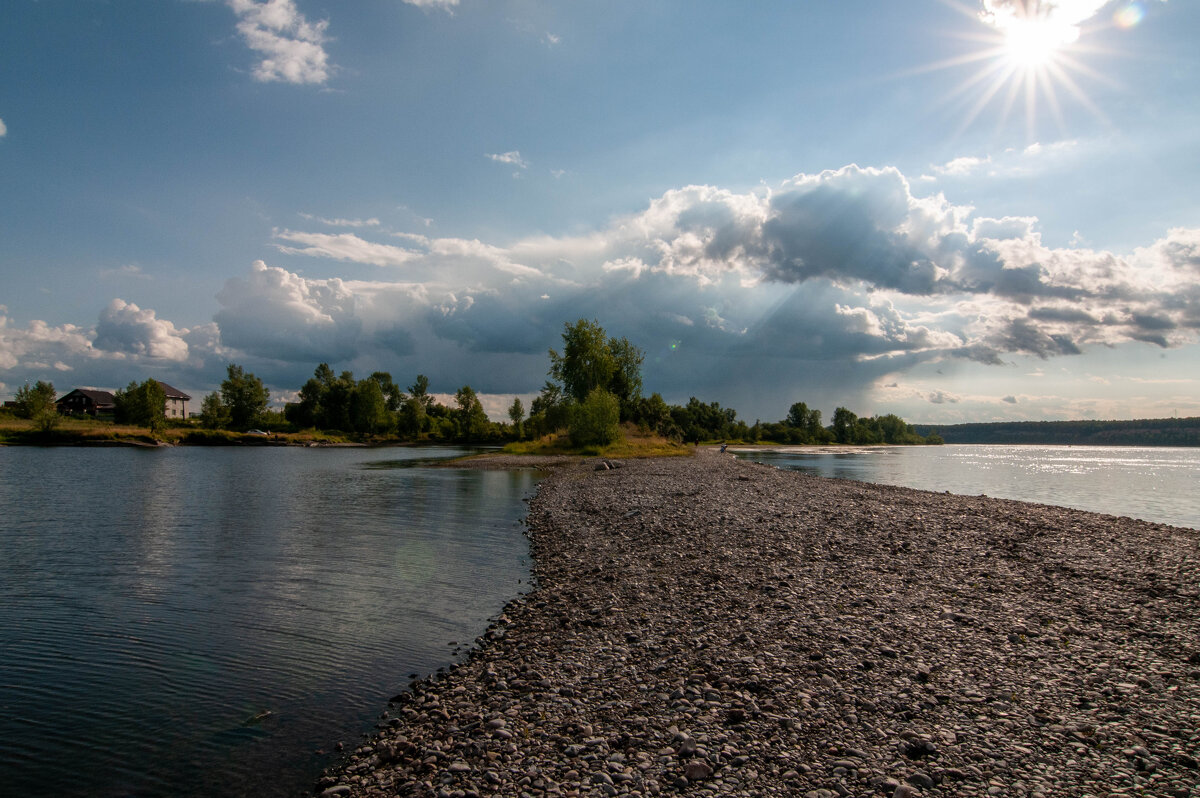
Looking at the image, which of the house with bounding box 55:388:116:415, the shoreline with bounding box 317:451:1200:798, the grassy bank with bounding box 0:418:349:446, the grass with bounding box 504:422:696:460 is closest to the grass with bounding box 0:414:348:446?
the grassy bank with bounding box 0:418:349:446

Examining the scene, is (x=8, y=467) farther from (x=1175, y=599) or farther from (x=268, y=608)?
(x=1175, y=599)

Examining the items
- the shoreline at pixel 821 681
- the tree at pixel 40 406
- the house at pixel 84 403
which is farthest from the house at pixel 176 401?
the shoreline at pixel 821 681

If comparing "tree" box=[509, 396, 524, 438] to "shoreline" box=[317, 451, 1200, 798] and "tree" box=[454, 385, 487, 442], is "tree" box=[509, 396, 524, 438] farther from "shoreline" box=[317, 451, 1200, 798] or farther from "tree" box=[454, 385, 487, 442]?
"shoreline" box=[317, 451, 1200, 798]

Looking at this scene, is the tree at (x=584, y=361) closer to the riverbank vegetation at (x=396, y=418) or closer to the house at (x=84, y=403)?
the riverbank vegetation at (x=396, y=418)

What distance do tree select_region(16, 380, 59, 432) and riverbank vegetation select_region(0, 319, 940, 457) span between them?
26 cm

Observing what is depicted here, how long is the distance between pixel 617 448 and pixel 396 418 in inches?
4603

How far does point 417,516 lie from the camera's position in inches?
1256

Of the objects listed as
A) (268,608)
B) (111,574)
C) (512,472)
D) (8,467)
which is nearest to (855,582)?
(268,608)

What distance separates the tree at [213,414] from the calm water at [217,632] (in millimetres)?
143880

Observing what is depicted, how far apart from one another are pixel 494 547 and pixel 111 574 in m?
12.3

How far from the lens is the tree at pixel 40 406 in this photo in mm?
119562

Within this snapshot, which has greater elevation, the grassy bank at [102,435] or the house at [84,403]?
the house at [84,403]

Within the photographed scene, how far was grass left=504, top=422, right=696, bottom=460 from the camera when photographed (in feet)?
290

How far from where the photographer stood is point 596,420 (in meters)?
89.8
